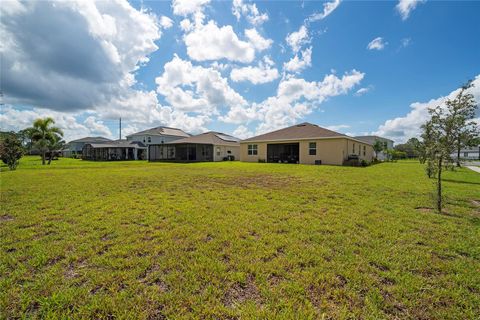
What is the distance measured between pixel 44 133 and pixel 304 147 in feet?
95.3

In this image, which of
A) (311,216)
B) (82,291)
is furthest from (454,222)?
(82,291)

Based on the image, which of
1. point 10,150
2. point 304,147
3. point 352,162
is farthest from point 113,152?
point 352,162

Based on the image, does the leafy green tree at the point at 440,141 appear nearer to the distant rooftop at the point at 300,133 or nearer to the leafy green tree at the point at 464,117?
the leafy green tree at the point at 464,117

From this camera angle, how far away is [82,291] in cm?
224

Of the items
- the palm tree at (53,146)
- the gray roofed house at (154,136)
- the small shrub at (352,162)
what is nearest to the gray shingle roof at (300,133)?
the small shrub at (352,162)

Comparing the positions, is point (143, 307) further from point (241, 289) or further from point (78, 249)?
→ point (78, 249)

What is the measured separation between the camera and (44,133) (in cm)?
2233

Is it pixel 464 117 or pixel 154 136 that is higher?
pixel 154 136

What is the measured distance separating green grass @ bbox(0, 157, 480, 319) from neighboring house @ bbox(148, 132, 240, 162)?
22718 millimetres

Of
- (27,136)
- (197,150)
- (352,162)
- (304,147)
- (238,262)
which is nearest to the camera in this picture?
(238,262)

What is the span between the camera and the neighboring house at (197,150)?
28.0 m

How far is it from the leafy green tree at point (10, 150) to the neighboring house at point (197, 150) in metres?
14.7

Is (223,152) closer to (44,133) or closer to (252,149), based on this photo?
(252,149)

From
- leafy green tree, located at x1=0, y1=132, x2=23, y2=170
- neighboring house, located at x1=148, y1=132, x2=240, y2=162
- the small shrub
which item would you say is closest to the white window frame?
the small shrub
